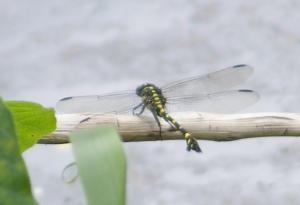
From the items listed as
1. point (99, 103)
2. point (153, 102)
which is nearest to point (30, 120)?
point (153, 102)

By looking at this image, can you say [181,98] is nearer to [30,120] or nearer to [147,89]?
[147,89]

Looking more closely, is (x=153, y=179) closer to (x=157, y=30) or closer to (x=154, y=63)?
(x=154, y=63)

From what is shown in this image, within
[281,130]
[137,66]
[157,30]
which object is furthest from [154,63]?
[281,130]

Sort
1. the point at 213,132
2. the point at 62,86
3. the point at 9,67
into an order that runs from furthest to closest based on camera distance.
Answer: the point at 9,67 → the point at 62,86 → the point at 213,132

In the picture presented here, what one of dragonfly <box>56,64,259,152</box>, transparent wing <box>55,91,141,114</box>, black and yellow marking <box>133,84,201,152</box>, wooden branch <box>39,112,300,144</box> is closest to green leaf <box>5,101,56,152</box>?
wooden branch <box>39,112,300,144</box>

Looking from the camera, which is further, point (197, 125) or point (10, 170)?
point (197, 125)

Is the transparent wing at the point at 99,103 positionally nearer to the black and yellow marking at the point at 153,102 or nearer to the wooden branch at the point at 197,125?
the black and yellow marking at the point at 153,102
